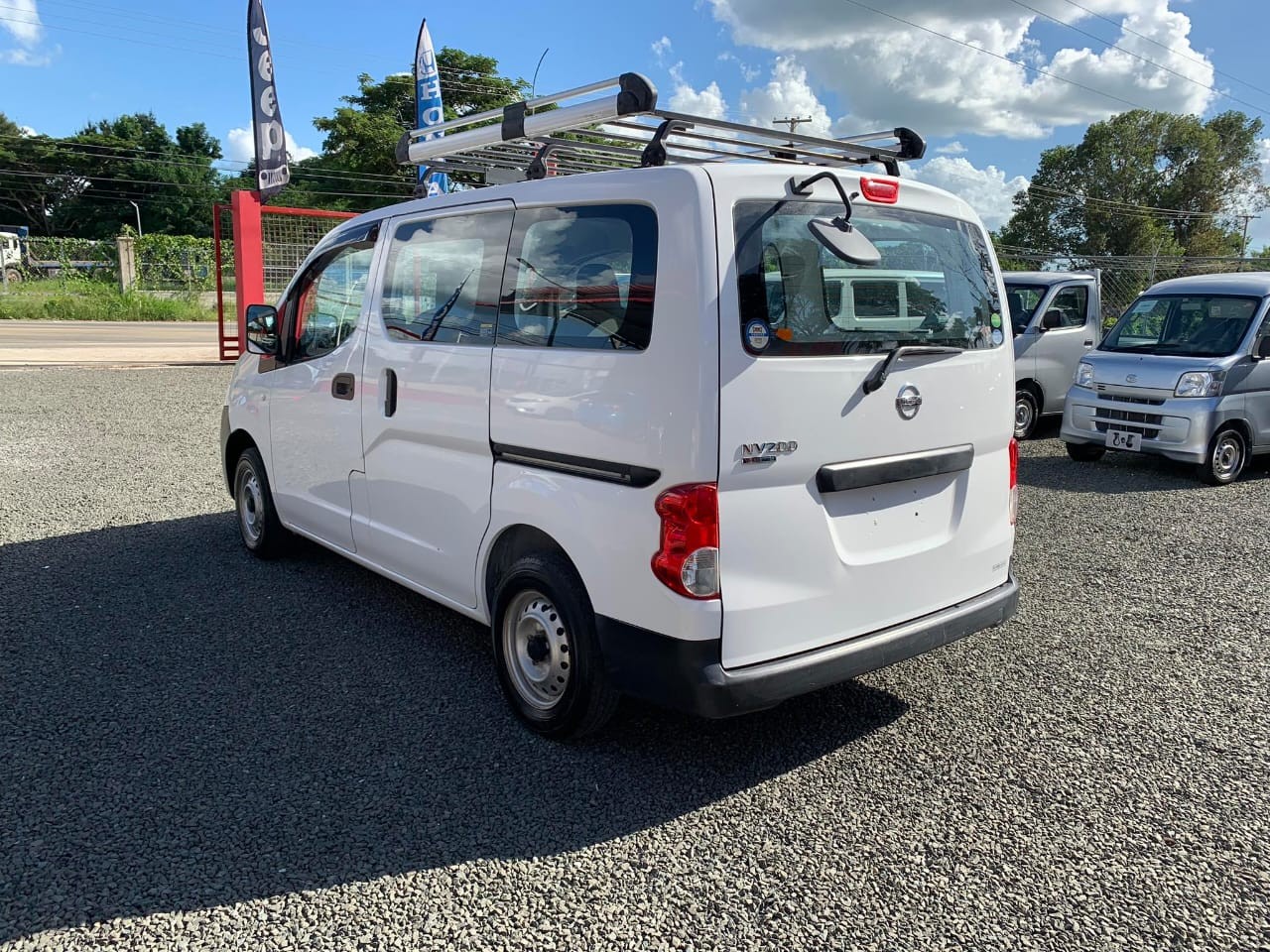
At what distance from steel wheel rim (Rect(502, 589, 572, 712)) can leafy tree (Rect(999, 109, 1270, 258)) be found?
206ft

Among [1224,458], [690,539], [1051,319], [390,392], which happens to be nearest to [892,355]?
[690,539]

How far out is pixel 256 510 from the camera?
590 centimetres

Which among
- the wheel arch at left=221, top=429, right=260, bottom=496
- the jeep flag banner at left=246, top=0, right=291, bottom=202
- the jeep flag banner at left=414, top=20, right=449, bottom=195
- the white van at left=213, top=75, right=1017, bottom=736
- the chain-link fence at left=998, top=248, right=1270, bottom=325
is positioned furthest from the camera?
the chain-link fence at left=998, top=248, right=1270, bottom=325

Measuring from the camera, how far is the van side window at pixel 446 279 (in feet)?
12.3

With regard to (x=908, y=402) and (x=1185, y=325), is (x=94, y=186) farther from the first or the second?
(x=908, y=402)

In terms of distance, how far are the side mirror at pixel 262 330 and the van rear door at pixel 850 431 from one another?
338cm

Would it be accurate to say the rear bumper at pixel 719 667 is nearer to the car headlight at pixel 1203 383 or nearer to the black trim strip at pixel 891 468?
the black trim strip at pixel 891 468

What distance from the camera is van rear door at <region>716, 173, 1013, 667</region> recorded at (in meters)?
2.97

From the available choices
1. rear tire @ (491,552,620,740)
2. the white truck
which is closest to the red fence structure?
the white truck

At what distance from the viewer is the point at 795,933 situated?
256 cm

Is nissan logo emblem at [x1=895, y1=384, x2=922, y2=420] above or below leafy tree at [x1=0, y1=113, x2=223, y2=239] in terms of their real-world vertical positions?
below

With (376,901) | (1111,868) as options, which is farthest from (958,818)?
(376,901)

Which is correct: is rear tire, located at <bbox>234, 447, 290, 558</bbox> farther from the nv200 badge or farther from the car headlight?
the car headlight

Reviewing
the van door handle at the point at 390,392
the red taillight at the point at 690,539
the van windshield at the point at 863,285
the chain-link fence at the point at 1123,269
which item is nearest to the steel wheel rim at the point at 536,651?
the red taillight at the point at 690,539
